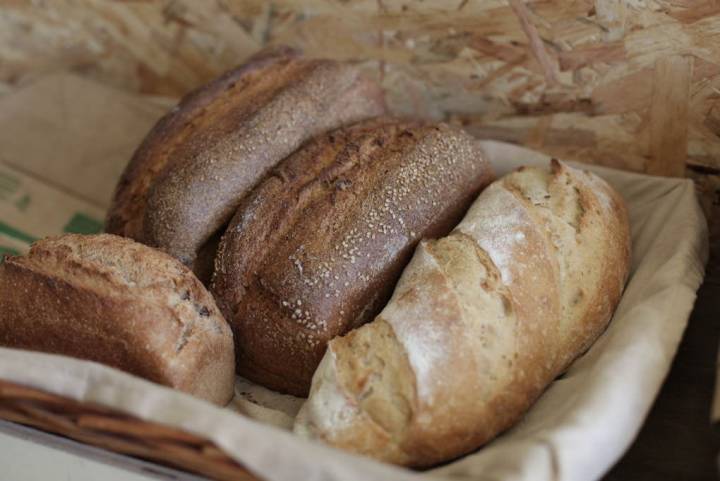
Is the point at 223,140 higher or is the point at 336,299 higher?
the point at 223,140

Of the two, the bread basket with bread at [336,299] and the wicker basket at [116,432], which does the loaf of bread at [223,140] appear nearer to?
the bread basket with bread at [336,299]

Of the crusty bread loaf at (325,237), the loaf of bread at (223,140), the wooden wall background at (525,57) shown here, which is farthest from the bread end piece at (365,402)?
the wooden wall background at (525,57)

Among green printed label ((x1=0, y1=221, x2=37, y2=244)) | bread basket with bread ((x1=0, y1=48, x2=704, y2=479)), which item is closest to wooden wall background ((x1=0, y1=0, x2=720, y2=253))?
bread basket with bread ((x1=0, y1=48, x2=704, y2=479))

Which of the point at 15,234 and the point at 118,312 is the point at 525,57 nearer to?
the point at 118,312

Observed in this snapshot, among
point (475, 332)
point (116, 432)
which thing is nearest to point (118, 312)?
point (116, 432)

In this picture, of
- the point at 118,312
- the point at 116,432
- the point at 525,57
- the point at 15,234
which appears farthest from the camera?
the point at 15,234

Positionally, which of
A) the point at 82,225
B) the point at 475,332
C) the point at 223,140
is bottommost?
the point at 82,225
